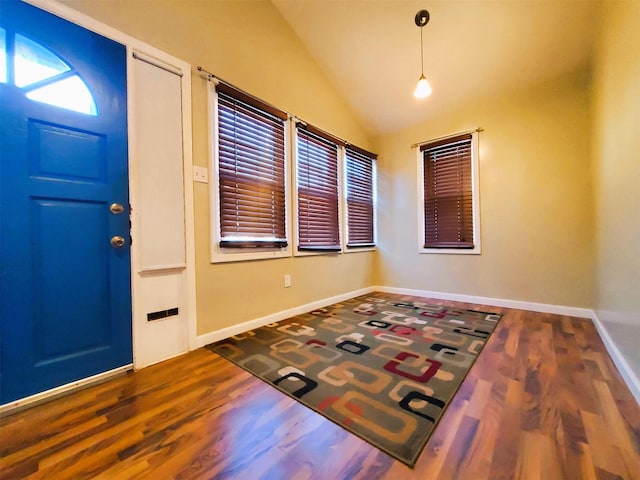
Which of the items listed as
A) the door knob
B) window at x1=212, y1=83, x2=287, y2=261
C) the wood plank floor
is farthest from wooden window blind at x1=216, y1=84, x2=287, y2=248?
the wood plank floor

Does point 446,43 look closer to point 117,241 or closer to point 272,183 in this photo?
point 272,183

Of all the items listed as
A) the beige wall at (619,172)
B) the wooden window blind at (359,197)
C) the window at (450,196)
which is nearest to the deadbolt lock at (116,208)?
the wooden window blind at (359,197)

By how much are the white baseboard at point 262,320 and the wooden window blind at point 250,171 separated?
2.34ft

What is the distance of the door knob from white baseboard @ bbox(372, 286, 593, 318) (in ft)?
11.1

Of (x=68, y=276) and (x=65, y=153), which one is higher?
(x=65, y=153)

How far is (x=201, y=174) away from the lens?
2045 millimetres

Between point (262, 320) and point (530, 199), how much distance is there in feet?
10.6

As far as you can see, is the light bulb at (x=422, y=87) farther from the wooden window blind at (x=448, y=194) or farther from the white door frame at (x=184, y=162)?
the white door frame at (x=184, y=162)

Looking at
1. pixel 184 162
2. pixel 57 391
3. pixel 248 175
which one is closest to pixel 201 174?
pixel 184 162

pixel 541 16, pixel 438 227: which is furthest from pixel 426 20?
pixel 438 227

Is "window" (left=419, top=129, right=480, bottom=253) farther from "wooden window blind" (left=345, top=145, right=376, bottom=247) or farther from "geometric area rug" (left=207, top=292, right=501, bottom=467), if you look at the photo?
"geometric area rug" (left=207, top=292, right=501, bottom=467)

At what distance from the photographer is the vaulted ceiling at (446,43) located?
7.57ft

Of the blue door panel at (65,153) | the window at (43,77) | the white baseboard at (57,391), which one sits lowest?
the white baseboard at (57,391)

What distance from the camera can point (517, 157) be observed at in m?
2.97
